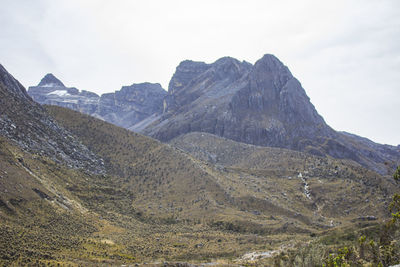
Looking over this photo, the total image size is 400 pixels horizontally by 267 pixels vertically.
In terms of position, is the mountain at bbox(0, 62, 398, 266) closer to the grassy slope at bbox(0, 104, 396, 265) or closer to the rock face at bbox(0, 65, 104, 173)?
the grassy slope at bbox(0, 104, 396, 265)

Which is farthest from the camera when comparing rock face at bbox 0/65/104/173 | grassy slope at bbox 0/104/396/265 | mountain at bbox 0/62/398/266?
rock face at bbox 0/65/104/173

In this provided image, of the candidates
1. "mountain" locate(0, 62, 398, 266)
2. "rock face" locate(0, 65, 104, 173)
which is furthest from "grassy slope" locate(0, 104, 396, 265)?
"rock face" locate(0, 65, 104, 173)

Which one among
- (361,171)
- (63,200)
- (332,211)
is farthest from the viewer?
(361,171)

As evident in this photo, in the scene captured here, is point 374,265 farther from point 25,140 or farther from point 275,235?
point 25,140

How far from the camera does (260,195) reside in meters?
100

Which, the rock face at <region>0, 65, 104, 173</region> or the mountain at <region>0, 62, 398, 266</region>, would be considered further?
the rock face at <region>0, 65, 104, 173</region>

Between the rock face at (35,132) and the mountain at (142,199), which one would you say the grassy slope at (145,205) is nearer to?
the mountain at (142,199)

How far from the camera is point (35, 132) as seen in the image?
9031cm

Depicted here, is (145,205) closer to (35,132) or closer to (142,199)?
(142,199)

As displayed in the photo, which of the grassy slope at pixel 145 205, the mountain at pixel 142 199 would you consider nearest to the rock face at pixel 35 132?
the mountain at pixel 142 199

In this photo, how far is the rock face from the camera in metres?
82.1

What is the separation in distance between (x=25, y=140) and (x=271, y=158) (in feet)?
355

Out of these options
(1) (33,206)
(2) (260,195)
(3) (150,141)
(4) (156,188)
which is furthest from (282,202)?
(1) (33,206)

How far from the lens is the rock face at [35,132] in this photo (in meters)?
82.1
